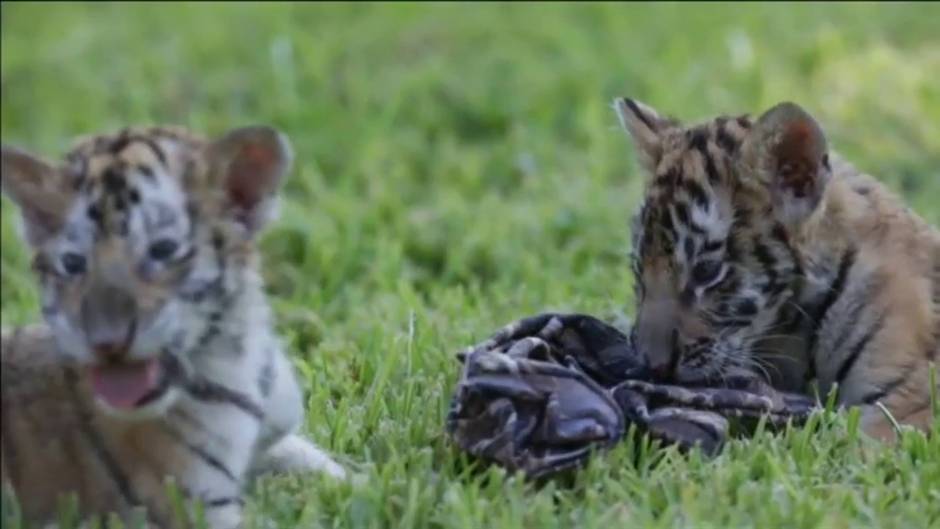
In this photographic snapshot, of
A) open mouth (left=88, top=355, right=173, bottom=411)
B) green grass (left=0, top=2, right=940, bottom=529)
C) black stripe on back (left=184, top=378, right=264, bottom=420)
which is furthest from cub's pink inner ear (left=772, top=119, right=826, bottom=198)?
Answer: open mouth (left=88, top=355, right=173, bottom=411)

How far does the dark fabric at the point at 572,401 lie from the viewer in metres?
4.71

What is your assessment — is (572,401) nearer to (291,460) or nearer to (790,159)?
(291,460)

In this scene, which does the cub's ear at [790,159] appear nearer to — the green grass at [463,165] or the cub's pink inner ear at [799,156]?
the cub's pink inner ear at [799,156]

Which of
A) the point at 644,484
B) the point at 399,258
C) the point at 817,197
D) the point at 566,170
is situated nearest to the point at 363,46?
the point at 566,170

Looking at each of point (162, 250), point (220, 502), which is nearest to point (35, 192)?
point (162, 250)

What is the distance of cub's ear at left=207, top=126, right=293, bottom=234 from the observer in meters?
4.46

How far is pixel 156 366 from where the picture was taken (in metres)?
4.34

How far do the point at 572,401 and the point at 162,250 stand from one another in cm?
105

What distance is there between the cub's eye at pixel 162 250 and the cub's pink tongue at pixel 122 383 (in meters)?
0.22

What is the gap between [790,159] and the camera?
17.3ft

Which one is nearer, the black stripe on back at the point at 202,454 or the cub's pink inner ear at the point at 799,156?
the black stripe on back at the point at 202,454

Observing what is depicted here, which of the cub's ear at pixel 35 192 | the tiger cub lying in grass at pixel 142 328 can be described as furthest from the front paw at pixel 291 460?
the cub's ear at pixel 35 192

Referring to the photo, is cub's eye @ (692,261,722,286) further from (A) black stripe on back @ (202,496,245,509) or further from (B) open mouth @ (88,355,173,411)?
(B) open mouth @ (88,355,173,411)

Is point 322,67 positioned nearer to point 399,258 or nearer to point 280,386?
point 399,258
